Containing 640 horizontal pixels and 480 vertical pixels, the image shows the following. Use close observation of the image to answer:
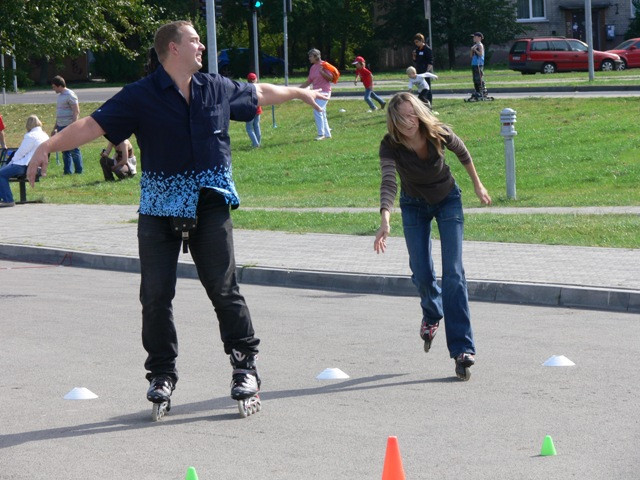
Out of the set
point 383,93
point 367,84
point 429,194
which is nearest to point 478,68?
point 367,84

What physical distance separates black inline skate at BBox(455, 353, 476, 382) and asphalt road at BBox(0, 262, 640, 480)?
0.35 feet

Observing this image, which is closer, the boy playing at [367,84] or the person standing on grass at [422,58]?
the boy playing at [367,84]

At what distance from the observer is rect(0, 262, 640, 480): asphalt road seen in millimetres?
5512

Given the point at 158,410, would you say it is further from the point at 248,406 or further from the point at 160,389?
the point at 248,406

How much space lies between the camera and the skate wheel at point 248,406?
644 cm

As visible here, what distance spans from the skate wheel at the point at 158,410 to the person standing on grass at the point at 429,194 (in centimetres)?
160

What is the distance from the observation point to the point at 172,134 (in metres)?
6.27

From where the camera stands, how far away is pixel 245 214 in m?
16.8

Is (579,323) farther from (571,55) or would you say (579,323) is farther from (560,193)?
(571,55)

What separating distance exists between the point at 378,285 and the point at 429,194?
3.86 meters

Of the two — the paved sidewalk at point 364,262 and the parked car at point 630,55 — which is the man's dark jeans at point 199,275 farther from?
the parked car at point 630,55

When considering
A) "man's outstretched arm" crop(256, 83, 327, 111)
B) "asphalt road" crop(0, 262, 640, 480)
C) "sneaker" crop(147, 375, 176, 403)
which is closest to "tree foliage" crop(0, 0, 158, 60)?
"asphalt road" crop(0, 262, 640, 480)

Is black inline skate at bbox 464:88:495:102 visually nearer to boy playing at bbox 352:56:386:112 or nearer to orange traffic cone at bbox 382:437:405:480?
boy playing at bbox 352:56:386:112

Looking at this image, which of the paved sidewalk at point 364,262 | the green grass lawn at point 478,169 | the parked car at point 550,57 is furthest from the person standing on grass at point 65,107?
the parked car at point 550,57
